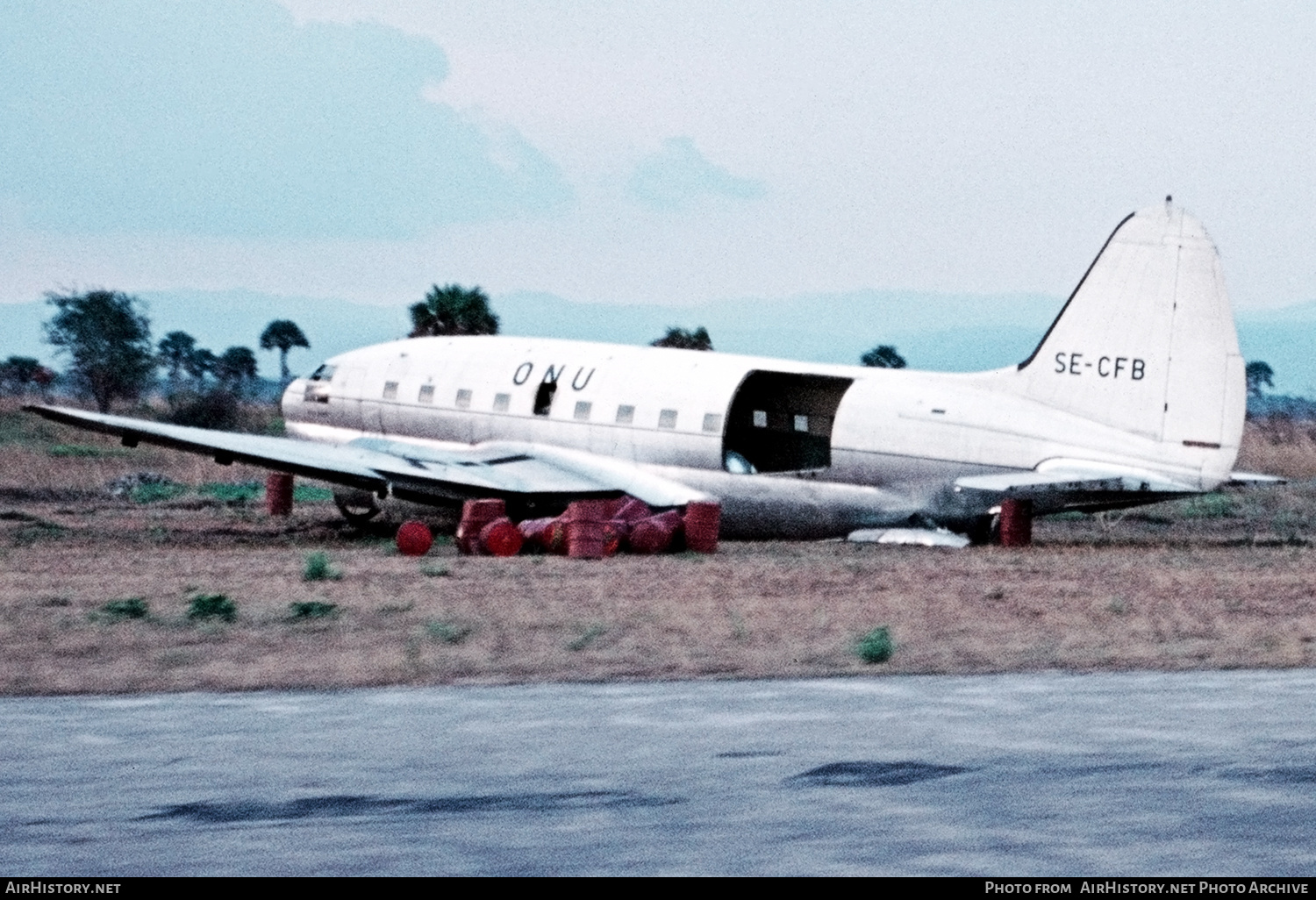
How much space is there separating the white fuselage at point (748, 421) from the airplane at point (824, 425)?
4 centimetres

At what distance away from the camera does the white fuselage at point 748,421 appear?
108 feet

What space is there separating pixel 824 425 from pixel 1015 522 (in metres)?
6.37

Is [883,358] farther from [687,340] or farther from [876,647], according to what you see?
[876,647]

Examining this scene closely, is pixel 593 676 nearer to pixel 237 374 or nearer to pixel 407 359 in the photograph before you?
pixel 407 359

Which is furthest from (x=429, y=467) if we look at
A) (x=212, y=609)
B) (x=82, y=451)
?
(x=82, y=451)

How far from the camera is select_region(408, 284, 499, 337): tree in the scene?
226ft

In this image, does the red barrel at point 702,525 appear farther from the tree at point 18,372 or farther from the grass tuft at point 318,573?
the tree at point 18,372

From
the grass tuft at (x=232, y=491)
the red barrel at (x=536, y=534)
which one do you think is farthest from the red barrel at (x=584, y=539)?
the grass tuft at (x=232, y=491)

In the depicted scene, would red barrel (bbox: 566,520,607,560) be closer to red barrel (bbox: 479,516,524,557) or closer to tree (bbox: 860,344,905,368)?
red barrel (bbox: 479,516,524,557)

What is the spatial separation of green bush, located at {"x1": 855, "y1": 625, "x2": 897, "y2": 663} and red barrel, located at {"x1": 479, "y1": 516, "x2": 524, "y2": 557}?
42.5ft

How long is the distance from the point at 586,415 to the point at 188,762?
80.1 ft


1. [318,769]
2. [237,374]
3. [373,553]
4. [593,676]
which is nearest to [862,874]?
[318,769]

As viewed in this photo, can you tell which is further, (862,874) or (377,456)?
(377,456)
